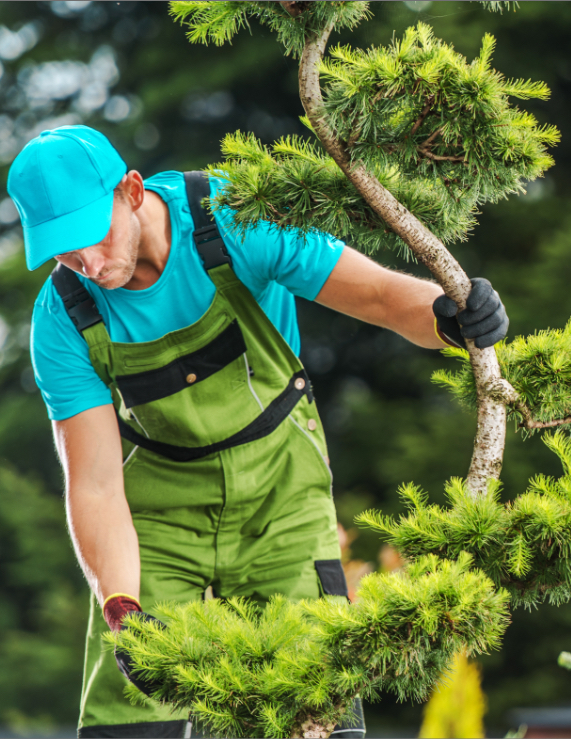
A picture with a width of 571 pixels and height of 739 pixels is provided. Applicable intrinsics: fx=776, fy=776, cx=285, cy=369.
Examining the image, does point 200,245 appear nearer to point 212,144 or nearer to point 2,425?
point 212,144

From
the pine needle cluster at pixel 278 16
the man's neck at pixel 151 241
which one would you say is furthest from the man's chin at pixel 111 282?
the pine needle cluster at pixel 278 16

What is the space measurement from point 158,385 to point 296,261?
1.18 feet

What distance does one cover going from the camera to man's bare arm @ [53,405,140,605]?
1.44 metres

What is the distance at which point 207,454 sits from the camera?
60.9 inches

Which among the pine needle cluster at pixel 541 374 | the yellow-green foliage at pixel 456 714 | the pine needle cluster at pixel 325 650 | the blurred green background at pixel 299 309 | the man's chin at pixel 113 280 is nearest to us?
the pine needle cluster at pixel 325 650

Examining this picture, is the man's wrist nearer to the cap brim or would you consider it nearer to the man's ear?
the cap brim

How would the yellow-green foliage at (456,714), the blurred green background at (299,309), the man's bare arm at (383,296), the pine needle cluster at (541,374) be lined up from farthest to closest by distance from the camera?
1. the blurred green background at (299,309)
2. the yellow-green foliage at (456,714)
3. the man's bare arm at (383,296)
4. the pine needle cluster at (541,374)

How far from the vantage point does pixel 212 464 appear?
5.06 feet

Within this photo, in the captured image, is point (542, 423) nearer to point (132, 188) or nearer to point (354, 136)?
point (354, 136)

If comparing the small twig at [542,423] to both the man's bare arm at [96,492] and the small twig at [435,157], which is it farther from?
the man's bare arm at [96,492]

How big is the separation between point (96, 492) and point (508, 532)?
80cm

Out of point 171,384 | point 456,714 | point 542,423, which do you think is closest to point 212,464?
point 171,384

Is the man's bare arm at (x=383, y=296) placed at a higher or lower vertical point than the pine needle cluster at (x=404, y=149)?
lower

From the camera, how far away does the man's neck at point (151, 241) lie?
1.46m
